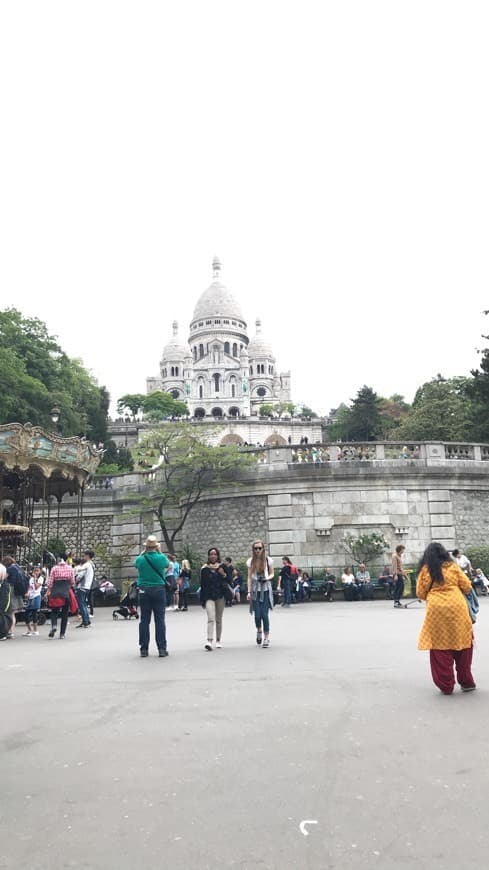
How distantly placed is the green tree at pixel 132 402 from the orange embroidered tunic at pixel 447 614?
112m

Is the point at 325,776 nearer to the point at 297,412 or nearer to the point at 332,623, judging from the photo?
the point at 332,623

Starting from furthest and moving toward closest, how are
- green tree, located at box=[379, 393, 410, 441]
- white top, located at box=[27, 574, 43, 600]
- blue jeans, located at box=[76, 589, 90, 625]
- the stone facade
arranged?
green tree, located at box=[379, 393, 410, 441]
the stone facade
white top, located at box=[27, 574, 43, 600]
blue jeans, located at box=[76, 589, 90, 625]

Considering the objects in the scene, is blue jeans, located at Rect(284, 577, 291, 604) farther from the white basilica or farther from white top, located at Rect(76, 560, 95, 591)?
the white basilica

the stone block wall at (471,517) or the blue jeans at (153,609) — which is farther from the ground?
the stone block wall at (471,517)

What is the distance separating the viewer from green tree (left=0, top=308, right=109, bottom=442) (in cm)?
3688

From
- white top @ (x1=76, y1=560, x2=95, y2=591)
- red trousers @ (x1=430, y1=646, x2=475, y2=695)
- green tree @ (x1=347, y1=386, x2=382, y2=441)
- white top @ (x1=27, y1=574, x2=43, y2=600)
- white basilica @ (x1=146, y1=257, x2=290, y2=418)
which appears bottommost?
red trousers @ (x1=430, y1=646, x2=475, y2=695)

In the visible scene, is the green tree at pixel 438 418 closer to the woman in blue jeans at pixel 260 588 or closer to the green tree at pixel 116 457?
the green tree at pixel 116 457

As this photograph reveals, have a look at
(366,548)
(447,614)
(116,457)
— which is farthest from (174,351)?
(447,614)

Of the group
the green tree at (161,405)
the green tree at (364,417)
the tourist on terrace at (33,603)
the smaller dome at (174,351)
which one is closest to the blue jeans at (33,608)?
the tourist on terrace at (33,603)

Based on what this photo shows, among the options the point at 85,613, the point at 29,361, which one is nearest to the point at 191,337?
the point at 29,361

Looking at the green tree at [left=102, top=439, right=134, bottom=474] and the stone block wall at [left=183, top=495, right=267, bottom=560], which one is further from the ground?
the green tree at [left=102, top=439, right=134, bottom=474]

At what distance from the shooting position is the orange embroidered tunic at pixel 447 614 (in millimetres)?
7125

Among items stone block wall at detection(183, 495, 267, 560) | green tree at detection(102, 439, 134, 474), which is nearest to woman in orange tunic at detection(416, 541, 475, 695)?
stone block wall at detection(183, 495, 267, 560)

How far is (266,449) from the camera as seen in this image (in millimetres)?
26328
